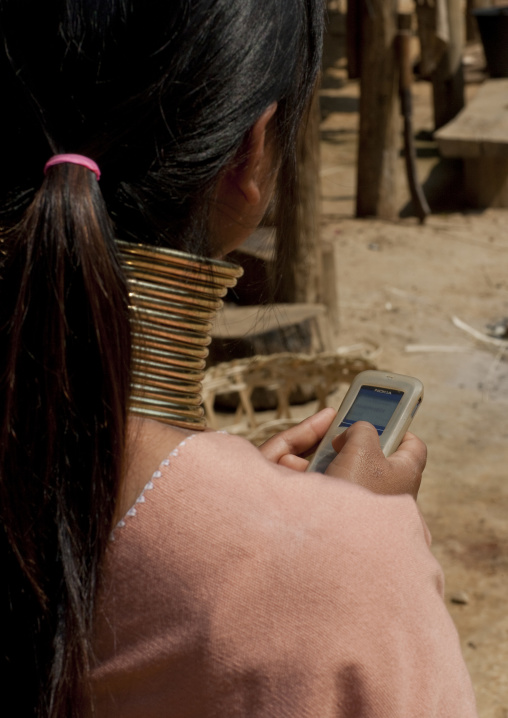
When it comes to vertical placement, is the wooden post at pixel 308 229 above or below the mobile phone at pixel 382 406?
below

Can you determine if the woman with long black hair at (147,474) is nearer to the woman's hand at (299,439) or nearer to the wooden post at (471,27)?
the woman's hand at (299,439)

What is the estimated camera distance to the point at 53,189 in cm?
A: 81

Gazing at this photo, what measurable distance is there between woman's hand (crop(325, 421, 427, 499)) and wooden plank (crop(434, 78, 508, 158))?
4772 millimetres

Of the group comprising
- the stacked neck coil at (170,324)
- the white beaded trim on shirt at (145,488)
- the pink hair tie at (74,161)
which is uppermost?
the pink hair tie at (74,161)

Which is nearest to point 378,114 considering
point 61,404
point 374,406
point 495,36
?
point 495,36

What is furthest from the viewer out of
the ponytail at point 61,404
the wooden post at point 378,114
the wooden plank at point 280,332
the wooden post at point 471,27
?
the wooden post at point 471,27

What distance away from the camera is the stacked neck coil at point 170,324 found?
2.93 feet

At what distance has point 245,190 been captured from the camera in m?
1.01

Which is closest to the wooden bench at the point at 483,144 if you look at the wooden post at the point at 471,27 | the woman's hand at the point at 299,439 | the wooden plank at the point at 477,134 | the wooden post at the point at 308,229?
the wooden plank at the point at 477,134

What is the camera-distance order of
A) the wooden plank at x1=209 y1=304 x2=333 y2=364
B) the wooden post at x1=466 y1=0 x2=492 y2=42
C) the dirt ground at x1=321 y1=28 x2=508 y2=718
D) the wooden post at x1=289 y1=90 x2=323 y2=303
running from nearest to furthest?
the dirt ground at x1=321 y1=28 x2=508 y2=718 < the wooden plank at x1=209 y1=304 x2=333 y2=364 < the wooden post at x1=289 y1=90 x2=323 y2=303 < the wooden post at x1=466 y1=0 x2=492 y2=42

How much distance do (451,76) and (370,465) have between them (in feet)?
22.7

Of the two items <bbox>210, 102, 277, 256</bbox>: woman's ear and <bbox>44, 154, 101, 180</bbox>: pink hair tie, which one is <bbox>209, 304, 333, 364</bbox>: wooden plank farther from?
<bbox>44, 154, 101, 180</bbox>: pink hair tie

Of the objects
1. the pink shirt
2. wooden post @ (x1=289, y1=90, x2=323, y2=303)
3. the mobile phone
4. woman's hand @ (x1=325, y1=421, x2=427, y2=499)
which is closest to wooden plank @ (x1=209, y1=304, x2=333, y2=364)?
wooden post @ (x1=289, y1=90, x2=323, y2=303)

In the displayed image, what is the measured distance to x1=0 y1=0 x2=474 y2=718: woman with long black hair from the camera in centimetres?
83
